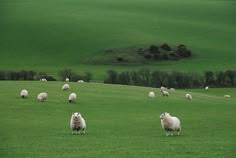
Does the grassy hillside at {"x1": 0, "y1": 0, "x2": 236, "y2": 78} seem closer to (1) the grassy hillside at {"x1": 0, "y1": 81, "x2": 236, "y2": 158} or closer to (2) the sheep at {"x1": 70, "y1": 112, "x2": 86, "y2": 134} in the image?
(1) the grassy hillside at {"x1": 0, "y1": 81, "x2": 236, "y2": 158}

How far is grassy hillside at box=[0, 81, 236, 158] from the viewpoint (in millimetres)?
17391

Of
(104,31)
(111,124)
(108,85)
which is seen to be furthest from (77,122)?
(104,31)

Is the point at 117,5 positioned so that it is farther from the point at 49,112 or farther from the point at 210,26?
the point at 49,112

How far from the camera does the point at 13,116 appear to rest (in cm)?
3036

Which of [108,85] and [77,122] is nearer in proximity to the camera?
[77,122]

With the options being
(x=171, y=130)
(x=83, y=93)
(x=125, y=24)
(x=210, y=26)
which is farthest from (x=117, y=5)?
(x=171, y=130)

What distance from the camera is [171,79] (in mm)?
70188

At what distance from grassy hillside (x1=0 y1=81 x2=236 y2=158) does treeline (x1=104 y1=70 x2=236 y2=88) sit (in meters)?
20.9

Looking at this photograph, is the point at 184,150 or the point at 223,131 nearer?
the point at 184,150

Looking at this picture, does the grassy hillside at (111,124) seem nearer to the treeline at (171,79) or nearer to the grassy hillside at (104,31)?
the treeline at (171,79)

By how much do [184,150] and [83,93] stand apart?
25154 mm

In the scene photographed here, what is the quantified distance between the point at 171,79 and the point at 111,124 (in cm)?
4252

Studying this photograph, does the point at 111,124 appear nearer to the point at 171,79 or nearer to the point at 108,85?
the point at 108,85

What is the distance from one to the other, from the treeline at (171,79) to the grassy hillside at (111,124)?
20.9m
